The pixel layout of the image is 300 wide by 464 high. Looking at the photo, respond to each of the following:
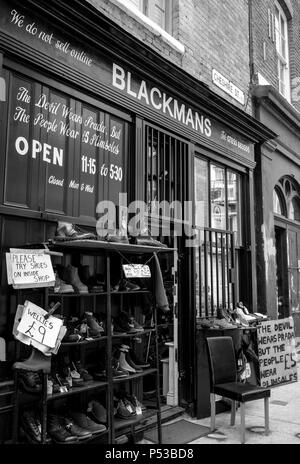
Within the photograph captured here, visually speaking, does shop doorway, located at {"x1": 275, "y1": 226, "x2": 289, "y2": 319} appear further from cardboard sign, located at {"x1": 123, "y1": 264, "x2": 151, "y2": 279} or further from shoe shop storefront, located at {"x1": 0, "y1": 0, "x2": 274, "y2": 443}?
cardboard sign, located at {"x1": 123, "y1": 264, "x2": 151, "y2": 279}

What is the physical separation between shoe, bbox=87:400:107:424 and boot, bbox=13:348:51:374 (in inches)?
37.1

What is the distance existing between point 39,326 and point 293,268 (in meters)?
8.01

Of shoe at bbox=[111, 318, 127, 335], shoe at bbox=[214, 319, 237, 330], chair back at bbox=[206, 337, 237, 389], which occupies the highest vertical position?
shoe at bbox=[111, 318, 127, 335]

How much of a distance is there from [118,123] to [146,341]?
268 centimetres

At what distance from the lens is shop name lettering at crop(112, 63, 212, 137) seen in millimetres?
5230

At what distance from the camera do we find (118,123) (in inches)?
207

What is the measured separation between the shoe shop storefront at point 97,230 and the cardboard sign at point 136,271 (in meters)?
0.02

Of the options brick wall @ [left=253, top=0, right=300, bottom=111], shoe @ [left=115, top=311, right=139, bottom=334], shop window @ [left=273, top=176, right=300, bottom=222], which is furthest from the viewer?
shop window @ [left=273, top=176, right=300, bottom=222]

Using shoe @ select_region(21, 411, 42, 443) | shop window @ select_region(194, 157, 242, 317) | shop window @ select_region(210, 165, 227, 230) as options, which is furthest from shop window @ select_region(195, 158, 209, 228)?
shoe @ select_region(21, 411, 42, 443)

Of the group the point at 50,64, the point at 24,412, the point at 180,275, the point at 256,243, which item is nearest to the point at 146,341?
the point at 180,275

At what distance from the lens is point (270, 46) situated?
9758 millimetres

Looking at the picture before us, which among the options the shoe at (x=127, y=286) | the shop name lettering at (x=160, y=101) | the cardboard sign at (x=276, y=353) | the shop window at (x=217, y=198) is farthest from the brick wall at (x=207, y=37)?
the cardboard sign at (x=276, y=353)

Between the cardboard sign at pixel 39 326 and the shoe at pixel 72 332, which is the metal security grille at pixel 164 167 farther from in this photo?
the cardboard sign at pixel 39 326
